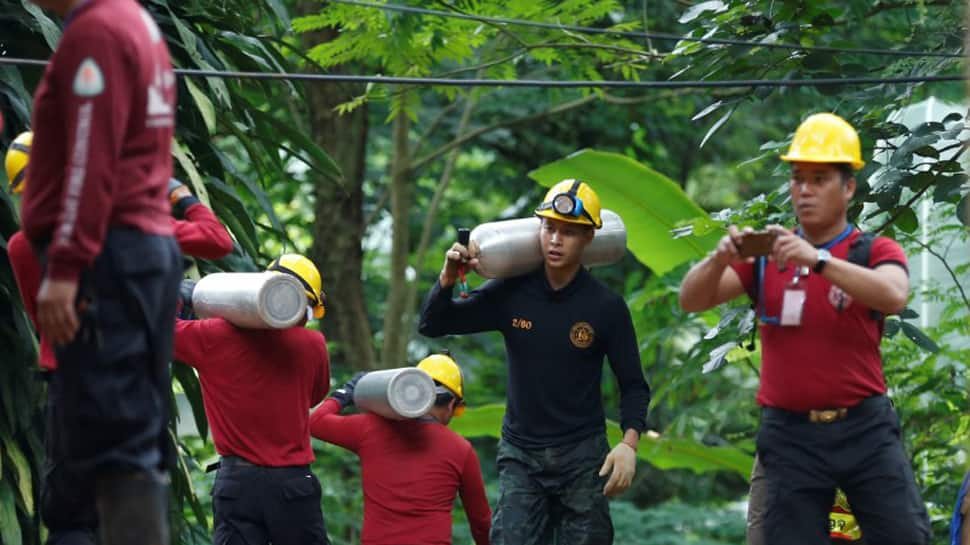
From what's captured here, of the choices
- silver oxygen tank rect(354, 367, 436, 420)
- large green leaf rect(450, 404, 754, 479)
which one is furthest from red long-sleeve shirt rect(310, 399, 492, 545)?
large green leaf rect(450, 404, 754, 479)

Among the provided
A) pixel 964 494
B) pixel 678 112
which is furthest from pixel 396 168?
pixel 964 494

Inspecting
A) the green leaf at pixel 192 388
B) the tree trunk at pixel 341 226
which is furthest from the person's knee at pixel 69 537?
the tree trunk at pixel 341 226

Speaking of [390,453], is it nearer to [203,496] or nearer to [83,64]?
[83,64]

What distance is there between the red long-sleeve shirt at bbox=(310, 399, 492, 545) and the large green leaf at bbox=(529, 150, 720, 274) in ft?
11.8

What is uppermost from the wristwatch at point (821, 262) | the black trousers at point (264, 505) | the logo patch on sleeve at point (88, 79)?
the logo patch on sleeve at point (88, 79)

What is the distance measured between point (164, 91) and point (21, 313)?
3.40m

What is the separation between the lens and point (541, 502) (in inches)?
306

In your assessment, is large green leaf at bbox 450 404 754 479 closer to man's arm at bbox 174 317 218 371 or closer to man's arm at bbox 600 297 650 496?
man's arm at bbox 600 297 650 496

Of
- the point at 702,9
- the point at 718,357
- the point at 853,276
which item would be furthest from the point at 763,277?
the point at 702,9

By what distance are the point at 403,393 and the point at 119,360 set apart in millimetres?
2765

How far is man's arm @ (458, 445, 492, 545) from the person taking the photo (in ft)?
26.4

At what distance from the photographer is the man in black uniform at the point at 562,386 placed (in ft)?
25.2

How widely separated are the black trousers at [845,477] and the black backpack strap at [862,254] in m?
0.28

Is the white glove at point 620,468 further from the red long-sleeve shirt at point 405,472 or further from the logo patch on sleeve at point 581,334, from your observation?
the red long-sleeve shirt at point 405,472
